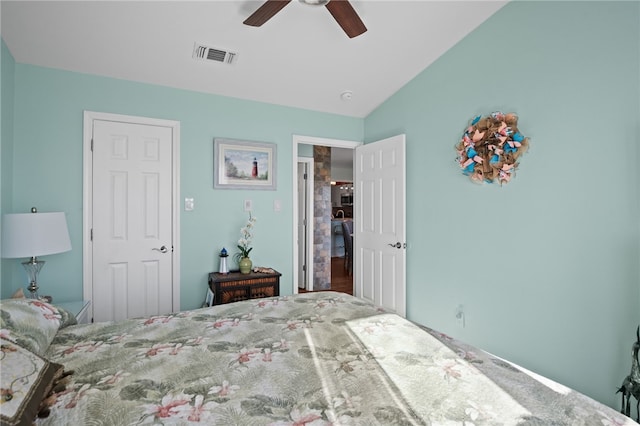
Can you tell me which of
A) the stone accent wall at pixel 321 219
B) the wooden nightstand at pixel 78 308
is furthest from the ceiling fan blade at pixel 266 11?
the stone accent wall at pixel 321 219

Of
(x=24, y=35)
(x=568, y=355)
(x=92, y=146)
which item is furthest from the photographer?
(x=92, y=146)

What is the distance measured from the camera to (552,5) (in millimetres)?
2248

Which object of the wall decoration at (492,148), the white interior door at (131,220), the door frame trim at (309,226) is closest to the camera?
the wall decoration at (492,148)

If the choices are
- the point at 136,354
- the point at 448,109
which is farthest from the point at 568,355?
the point at 136,354

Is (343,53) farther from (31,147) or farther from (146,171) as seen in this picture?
(31,147)

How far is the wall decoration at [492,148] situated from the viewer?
2426mm

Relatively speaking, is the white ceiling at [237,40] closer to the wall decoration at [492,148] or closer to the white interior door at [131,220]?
the white interior door at [131,220]

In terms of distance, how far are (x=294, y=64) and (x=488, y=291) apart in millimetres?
2517

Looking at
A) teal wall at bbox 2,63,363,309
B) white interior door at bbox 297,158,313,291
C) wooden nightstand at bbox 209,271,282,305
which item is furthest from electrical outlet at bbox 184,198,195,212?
white interior door at bbox 297,158,313,291

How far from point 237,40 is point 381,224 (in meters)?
2.20

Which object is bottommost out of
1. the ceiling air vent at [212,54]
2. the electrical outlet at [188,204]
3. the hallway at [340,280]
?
the hallway at [340,280]

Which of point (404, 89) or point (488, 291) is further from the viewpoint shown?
point (404, 89)

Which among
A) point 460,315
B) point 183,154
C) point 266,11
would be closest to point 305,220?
point 183,154

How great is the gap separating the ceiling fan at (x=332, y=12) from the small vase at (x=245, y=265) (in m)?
2.05
